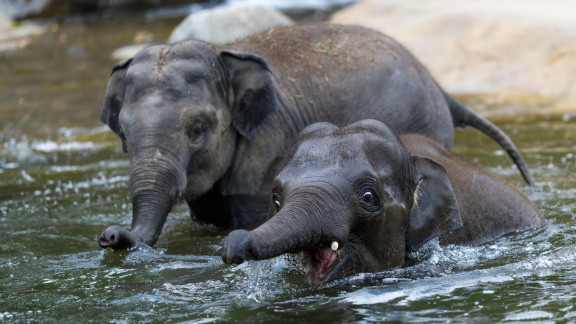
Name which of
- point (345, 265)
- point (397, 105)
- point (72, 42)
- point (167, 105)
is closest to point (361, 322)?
point (345, 265)

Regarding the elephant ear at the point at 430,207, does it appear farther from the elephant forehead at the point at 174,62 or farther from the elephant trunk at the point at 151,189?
the elephant forehead at the point at 174,62

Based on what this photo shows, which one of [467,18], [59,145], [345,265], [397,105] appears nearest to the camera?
[345,265]

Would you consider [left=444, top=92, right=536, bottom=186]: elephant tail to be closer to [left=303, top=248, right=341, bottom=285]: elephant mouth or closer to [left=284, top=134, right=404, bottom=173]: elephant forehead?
[left=284, top=134, right=404, bottom=173]: elephant forehead

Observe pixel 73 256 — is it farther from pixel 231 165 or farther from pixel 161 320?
pixel 161 320

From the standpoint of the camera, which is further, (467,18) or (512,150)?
(467,18)

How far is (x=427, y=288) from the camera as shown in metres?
5.64

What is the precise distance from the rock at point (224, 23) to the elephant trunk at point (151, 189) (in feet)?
37.1

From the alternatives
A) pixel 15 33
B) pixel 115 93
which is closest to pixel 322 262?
pixel 115 93

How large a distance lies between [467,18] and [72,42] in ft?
37.3

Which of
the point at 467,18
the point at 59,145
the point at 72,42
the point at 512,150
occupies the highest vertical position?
the point at 72,42

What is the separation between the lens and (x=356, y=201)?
537cm

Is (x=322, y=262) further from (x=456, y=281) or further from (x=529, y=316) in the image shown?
(x=529, y=316)

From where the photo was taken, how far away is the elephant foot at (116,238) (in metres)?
6.25

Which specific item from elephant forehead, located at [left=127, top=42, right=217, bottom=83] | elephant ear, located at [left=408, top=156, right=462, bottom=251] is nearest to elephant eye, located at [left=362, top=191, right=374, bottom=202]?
elephant ear, located at [left=408, top=156, right=462, bottom=251]
